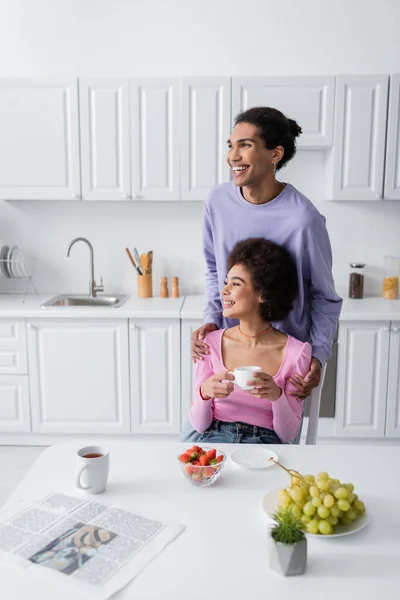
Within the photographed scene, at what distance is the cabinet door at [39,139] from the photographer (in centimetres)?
329

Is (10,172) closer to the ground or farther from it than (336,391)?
farther from it

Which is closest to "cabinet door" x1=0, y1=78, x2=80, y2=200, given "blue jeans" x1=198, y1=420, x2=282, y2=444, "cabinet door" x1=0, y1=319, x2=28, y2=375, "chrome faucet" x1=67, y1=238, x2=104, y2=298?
"chrome faucet" x1=67, y1=238, x2=104, y2=298

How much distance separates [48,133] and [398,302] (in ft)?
7.24

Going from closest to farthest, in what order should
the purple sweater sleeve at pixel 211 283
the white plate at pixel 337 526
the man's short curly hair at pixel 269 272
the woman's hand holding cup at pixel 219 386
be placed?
1. the white plate at pixel 337 526
2. the woman's hand holding cup at pixel 219 386
3. the man's short curly hair at pixel 269 272
4. the purple sweater sleeve at pixel 211 283

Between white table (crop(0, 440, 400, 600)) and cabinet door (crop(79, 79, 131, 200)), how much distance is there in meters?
2.08

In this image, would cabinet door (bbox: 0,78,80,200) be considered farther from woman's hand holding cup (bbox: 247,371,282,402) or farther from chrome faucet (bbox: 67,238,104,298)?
woman's hand holding cup (bbox: 247,371,282,402)

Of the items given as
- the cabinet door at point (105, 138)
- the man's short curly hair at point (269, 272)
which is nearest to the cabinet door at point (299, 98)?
the cabinet door at point (105, 138)

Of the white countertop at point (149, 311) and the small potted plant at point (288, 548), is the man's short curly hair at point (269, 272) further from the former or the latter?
the white countertop at point (149, 311)

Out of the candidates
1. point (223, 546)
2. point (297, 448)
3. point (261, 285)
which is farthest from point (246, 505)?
point (261, 285)

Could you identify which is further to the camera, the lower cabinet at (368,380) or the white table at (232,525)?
the lower cabinet at (368,380)

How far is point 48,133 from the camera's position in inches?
130

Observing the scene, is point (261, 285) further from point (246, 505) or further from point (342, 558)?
point (342, 558)

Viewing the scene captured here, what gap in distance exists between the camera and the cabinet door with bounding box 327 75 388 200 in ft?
10.5

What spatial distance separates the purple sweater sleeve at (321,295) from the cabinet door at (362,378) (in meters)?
1.28
